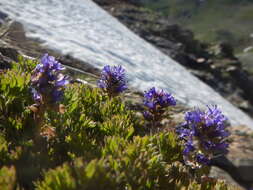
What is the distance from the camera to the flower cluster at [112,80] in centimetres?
416

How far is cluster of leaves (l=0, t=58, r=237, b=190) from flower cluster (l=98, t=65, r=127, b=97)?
0.47 feet

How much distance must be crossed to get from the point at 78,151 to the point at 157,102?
117cm

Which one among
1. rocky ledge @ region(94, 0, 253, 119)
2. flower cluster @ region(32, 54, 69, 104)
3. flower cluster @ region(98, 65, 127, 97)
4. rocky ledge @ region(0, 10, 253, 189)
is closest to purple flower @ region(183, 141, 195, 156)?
flower cluster @ region(98, 65, 127, 97)

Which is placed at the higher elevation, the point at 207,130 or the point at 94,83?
the point at 207,130

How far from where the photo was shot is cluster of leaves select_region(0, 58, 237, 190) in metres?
2.34

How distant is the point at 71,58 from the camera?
7250 mm

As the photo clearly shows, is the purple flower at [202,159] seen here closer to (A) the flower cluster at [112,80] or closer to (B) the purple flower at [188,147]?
(B) the purple flower at [188,147]

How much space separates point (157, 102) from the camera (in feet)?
13.1

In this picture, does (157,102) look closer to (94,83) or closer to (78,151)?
(78,151)

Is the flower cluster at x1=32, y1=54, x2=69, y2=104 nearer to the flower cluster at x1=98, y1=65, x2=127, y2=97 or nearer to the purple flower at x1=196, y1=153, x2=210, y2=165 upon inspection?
the flower cluster at x1=98, y1=65, x2=127, y2=97

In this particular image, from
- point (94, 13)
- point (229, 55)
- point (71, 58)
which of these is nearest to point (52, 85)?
point (71, 58)

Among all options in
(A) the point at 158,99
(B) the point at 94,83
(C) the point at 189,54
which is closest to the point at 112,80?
(A) the point at 158,99

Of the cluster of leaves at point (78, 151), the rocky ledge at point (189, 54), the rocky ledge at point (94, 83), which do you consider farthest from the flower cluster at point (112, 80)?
the rocky ledge at point (189, 54)

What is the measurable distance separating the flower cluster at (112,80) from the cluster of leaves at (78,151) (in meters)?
0.14
